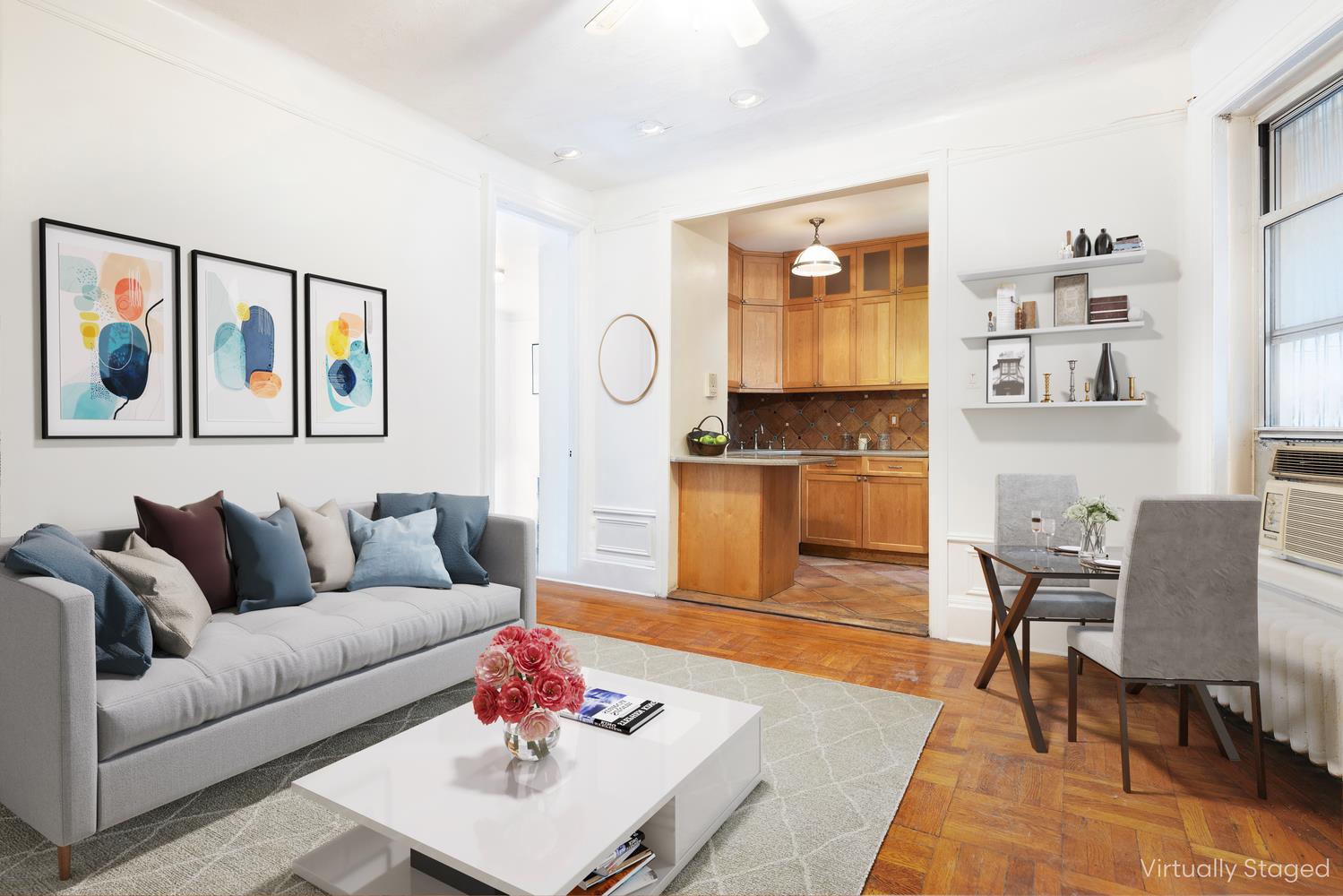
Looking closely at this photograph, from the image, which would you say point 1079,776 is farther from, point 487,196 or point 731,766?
point 487,196

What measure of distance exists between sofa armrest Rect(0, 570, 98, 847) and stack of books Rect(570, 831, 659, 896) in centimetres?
124

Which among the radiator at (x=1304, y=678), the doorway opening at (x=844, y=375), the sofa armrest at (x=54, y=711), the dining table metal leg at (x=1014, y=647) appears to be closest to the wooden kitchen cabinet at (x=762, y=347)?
the doorway opening at (x=844, y=375)

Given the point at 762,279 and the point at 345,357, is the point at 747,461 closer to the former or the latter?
the point at 345,357

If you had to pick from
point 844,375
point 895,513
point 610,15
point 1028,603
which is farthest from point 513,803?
point 844,375

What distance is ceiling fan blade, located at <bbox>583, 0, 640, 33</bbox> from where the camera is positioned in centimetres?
245

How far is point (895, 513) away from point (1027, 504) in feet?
8.79

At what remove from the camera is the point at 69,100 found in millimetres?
2502

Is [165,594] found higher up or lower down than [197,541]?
lower down

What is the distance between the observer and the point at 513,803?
150 centimetres

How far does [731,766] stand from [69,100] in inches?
127

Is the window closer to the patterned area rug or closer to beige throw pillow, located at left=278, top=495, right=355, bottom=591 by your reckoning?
the patterned area rug

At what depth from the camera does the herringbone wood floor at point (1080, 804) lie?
5.71 feet

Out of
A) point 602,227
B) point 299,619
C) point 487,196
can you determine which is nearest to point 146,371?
point 299,619

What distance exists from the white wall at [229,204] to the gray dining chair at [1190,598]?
3.30 meters
